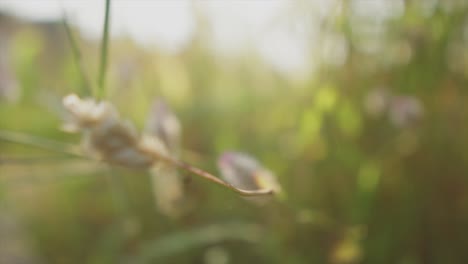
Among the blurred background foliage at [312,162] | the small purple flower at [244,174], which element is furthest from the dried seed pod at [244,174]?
the blurred background foliage at [312,162]

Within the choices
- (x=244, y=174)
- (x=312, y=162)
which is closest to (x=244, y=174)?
(x=244, y=174)

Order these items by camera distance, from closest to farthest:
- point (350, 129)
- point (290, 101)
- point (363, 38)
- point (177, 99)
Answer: point (350, 129), point (363, 38), point (290, 101), point (177, 99)

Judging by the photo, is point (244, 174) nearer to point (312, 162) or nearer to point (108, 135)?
point (108, 135)

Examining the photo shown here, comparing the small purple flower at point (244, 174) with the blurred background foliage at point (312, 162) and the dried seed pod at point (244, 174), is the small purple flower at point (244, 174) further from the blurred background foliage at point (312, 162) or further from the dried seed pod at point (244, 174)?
the blurred background foliage at point (312, 162)

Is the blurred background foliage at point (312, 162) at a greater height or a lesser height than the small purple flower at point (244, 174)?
greater

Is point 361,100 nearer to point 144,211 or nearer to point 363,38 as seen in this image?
point 363,38

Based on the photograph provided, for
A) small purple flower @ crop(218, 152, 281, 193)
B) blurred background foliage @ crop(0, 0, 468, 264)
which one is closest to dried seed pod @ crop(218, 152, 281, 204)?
small purple flower @ crop(218, 152, 281, 193)

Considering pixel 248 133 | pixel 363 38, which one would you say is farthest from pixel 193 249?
pixel 363 38

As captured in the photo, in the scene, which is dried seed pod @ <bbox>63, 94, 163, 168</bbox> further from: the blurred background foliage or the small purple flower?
the blurred background foliage

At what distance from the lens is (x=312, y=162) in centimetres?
80

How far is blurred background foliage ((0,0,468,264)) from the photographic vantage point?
2.15 feet

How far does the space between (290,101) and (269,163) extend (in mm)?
208

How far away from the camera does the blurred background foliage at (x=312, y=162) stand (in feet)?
2.15

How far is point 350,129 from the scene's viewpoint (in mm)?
714
